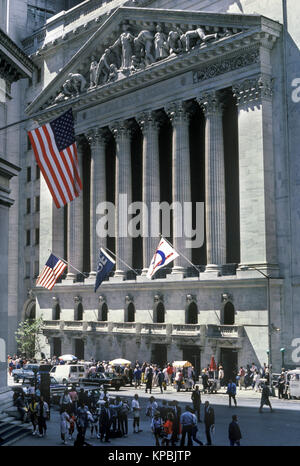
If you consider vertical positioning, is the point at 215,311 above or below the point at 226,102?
below

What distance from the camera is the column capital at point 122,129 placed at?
6059 centimetres

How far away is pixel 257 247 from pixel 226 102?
41.7 ft

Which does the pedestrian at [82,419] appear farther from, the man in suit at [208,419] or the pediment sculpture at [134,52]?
the pediment sculpture at [134,52]

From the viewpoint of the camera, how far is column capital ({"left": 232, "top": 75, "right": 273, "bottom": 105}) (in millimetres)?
48438

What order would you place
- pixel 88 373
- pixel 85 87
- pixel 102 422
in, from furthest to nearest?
pixel 85 87
pixel 88 373
pixel 102 422

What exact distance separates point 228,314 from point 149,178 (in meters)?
14.6

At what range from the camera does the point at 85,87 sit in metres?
65.1

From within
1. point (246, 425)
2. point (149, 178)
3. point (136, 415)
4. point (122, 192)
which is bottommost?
point (246, 425)

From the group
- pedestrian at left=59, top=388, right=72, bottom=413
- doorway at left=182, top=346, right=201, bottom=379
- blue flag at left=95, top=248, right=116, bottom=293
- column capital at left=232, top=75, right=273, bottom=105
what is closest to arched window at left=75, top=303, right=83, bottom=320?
doorway at left=182, top=346, right=201, bottom=379

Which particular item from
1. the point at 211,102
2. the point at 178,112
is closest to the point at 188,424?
the point at 211,102

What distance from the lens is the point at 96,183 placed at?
2496 inches

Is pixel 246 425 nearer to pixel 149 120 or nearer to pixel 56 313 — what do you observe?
pixel 149 120
